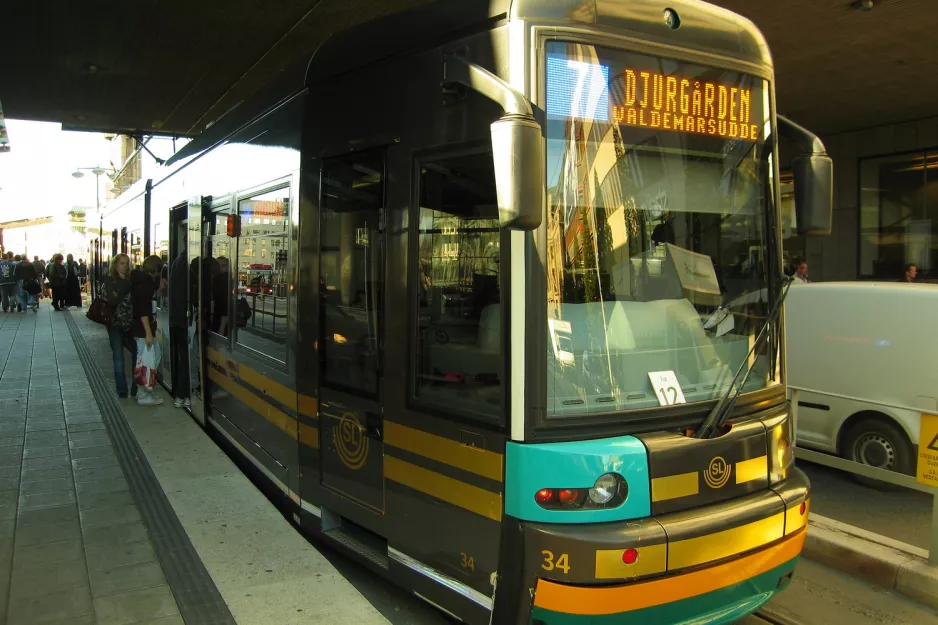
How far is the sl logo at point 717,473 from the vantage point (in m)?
3.20

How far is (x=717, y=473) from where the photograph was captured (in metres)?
3.24

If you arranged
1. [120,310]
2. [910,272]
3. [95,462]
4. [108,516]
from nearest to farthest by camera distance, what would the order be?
[108,516] < [95,462] < [120,310] < [910,272]

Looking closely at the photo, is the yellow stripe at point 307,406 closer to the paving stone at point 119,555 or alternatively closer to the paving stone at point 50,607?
the paving stone at point 119,555

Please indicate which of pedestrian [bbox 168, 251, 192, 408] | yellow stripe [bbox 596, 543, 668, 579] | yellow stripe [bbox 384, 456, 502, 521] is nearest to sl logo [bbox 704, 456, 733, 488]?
yellow stripe [bbox 596, 543, 668, 579]

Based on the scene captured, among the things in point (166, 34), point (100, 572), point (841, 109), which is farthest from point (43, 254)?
point (100, 572)

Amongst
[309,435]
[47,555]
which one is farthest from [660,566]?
[47,555]

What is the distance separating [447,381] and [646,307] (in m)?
0.98

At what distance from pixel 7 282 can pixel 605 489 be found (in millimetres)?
23949

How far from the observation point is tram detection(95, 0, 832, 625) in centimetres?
298

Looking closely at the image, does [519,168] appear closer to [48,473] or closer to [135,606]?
[135,606]

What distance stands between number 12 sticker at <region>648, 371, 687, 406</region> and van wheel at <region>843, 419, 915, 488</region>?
404 cm

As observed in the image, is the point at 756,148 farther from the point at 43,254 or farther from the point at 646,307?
the point at 43,254

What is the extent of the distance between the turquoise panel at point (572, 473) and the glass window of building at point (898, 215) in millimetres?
16958

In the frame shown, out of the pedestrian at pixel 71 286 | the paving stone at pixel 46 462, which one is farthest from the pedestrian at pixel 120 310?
the pedestrian at pixel 71 286
